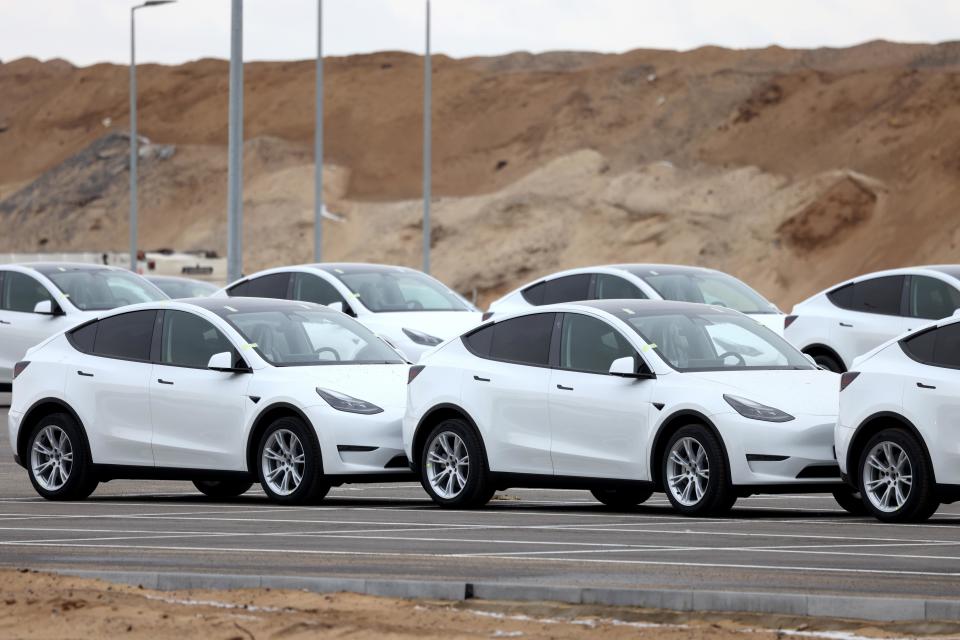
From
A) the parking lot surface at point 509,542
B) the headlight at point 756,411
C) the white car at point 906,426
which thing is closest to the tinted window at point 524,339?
the parking lot surface at point 509,542

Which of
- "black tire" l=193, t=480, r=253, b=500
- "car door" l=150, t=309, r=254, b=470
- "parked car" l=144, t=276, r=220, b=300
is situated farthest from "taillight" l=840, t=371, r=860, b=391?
"parked car" l=144, t=276, r=220, b=300

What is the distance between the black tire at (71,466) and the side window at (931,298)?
9748 mm

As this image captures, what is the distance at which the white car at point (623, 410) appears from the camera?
1345cm

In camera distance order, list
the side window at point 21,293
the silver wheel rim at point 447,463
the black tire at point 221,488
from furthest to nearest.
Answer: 1. the side window at point 21,293
2. the black tire at point 221,488
3. the silver wheel rim at point 447,463

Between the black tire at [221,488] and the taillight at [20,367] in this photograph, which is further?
the taillight at [20,367]

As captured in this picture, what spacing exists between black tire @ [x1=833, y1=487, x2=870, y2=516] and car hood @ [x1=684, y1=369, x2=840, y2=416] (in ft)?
2.12

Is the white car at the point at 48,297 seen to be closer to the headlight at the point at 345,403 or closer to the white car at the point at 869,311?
the white car at the point at 869,311

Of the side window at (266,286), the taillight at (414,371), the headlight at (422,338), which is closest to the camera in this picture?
the taillight at (414,371)

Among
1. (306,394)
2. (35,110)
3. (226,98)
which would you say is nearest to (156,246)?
(226,98)

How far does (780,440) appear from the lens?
43.7 ft

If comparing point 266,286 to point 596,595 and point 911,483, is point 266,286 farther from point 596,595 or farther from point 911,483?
A: point 596,595

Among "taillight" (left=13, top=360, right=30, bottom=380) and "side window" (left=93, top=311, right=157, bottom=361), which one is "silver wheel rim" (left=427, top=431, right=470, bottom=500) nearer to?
"side window" (left=93, top=311, right=157, bottom=361)

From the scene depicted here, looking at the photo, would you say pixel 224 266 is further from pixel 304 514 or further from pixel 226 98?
pixel 226 98

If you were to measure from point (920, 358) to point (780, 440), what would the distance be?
102 cm
